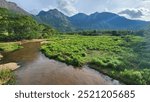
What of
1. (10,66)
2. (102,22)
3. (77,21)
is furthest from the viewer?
(102,22)

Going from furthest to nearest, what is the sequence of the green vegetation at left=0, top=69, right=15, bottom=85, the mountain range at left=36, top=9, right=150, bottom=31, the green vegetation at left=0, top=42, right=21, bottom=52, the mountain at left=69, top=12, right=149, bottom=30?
the mountain at left=69, top=12, right=149, bottom=30
the mountain range at left=36, top=9, right=150, bottom=31
the green vegetation at left=0, top=42, right=21, bottom=52
the green vegetation at left=0, top=69, right=15, bottom=85

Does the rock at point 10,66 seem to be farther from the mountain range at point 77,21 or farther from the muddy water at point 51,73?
the mountain range at point 77,21

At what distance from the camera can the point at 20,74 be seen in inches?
295

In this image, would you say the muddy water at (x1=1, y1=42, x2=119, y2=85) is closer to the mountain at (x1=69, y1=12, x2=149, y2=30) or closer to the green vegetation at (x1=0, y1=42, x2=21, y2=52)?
the green vegetation at (x1=0, y1=42, x2=21, y2=52)

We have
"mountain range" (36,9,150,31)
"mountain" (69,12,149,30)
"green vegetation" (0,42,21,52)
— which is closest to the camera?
"green vegetation" (0,42,21,52)

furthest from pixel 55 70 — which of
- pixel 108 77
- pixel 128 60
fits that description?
pixel 128 60

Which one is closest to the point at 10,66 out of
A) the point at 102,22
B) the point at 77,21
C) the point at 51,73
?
the point at 51,73

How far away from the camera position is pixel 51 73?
7.54m

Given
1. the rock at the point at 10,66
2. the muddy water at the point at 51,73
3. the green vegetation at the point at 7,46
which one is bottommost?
the muddy water at the point at 51,73

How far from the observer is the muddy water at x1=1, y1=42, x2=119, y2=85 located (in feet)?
22.2

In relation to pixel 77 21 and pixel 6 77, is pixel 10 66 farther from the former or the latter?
pixel 77 21

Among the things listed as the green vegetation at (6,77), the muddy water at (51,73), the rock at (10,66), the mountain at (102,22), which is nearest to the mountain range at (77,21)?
the mountain at (102,22)

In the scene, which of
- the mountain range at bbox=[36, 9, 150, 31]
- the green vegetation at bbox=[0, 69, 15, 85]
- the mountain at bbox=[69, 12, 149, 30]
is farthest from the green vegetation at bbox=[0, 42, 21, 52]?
the mountain at bbox=[69, 12, 149, 30]

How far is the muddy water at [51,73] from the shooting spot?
6758 millimetres
